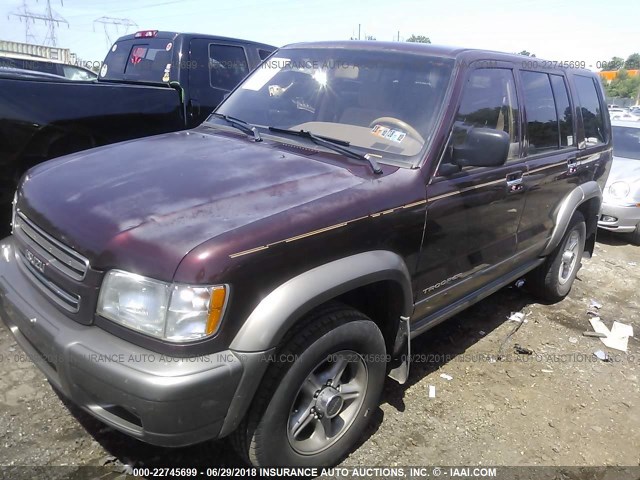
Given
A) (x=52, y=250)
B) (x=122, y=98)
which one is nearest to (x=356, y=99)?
(x=52, y=250)

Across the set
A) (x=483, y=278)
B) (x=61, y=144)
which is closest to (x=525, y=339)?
(x=483, y=278)

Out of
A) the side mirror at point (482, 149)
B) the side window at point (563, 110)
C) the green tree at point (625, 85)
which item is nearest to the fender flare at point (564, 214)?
the side window at point (563, 110)

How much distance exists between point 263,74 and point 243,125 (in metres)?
0.59

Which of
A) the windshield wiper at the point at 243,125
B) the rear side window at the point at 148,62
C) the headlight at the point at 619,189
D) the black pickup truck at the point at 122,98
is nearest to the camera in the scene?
the windshield wiper at the point at 243,125

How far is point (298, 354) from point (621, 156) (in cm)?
776

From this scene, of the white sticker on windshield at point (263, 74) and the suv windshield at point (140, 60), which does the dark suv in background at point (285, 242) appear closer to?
the white sticker on windshield at point (263, 74)

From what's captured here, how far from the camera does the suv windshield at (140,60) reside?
20.1 feet

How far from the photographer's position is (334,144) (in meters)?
2.87

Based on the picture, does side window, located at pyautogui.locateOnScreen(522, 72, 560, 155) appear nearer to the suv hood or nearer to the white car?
the suv hood

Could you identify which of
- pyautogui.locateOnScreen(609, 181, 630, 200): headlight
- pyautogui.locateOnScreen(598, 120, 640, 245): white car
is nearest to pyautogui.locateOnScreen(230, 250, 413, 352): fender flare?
pyautogui.locateOnScreen(598, 120, 640, 245): white car

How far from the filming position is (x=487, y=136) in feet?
8.77

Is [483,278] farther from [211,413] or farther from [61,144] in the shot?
[61,144]

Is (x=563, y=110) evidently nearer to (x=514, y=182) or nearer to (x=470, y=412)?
(x=514, y=182)

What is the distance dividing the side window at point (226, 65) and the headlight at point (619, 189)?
5.29 m
